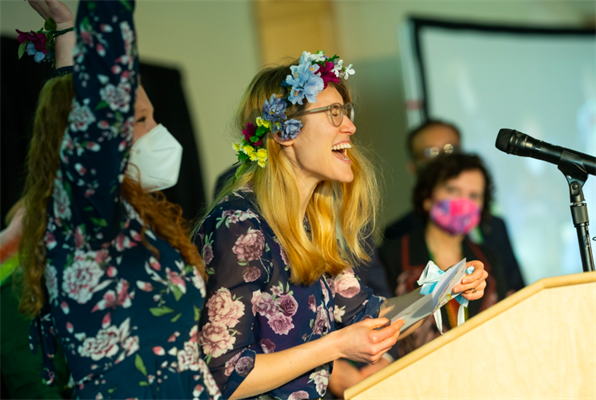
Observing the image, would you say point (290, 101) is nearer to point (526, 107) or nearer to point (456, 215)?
point (456, 215)

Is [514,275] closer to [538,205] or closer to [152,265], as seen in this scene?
[538,205]

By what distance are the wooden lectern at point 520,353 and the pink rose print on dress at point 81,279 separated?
0.68 meters

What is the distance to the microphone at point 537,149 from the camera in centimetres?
165

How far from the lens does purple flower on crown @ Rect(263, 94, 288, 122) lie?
6.10 ft

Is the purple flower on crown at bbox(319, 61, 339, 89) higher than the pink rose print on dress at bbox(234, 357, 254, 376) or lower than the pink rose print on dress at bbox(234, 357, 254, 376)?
higher

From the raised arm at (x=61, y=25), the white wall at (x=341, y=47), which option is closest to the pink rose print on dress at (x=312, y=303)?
the raised arm at (x=61, y=25)

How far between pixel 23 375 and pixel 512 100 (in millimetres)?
4558

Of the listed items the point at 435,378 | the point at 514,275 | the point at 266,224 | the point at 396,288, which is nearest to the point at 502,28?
the point at 514,275

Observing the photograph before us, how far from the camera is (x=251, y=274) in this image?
1.63 metres

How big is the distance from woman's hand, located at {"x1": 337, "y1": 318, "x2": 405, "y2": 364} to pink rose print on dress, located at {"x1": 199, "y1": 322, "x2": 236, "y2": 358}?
295mm

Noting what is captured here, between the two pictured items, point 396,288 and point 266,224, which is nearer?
point 266,224

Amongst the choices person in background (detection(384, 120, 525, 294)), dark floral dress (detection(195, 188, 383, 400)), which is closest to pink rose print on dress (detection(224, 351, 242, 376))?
dark floral dress (detection(195, 188, 383, 400))

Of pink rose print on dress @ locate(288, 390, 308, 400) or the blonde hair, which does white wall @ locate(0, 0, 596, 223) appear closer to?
the blonde hair

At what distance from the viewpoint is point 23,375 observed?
1884mm
